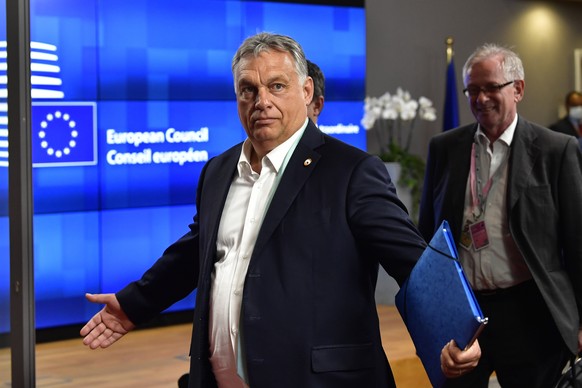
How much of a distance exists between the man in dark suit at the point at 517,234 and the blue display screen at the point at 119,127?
4145mm

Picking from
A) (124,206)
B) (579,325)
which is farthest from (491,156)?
→ (124,206)

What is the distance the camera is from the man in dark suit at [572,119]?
1080 centimetres

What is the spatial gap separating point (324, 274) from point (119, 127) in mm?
5366

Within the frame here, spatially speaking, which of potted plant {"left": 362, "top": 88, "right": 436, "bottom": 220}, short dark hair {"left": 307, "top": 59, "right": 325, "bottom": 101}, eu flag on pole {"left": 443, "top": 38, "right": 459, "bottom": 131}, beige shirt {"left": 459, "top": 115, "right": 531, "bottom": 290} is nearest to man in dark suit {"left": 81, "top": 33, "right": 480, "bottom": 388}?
short dark hair {"left": 307, "top": 59, "right": 325, "bottom": 101}

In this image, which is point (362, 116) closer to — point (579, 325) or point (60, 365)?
point (60, 365)

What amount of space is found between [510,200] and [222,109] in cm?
471

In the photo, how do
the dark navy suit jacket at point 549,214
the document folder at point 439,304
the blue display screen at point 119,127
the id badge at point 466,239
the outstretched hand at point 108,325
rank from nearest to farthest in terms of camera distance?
the document folder at point 439,304 < the outstretched hand at point 108,325 < the dark navy suit jacket at point 549,214 < the id badge at point 466,239 < the blue display screen at point 119,127

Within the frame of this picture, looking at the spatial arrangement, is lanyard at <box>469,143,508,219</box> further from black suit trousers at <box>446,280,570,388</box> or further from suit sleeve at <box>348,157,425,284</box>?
suit sleeve at <box>348,157,425,284</box>

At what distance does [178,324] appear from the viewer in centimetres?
787

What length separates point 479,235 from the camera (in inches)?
139

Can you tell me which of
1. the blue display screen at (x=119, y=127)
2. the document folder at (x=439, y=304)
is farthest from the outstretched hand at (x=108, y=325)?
the blue display screen at (x=119, y=127)

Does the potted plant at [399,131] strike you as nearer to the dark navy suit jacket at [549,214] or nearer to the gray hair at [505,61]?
the gray hair at [505,61]

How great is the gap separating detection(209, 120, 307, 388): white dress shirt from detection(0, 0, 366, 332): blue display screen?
4745mm

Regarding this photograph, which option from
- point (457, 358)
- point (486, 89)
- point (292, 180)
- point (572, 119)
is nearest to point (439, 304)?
point (457, 358)
